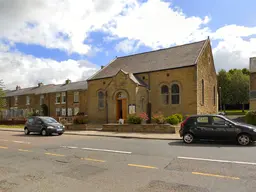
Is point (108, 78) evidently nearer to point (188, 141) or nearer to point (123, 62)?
point (123, 62)

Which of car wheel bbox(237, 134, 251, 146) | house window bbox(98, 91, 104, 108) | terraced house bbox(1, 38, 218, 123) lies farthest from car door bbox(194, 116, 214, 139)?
house window bbox(98, 91, 104, 108)

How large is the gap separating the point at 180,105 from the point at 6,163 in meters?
18.3

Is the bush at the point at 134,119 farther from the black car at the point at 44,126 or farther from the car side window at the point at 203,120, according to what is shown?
the car side window at the point at 203,120

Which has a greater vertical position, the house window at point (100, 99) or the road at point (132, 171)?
the house window at point (100, 99)

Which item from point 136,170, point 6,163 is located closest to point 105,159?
point 136,170

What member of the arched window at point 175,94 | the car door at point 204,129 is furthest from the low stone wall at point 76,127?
the car door at point 204,129

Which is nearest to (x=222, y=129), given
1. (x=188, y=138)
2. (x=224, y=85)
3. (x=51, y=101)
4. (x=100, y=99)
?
(x=188, y=138)

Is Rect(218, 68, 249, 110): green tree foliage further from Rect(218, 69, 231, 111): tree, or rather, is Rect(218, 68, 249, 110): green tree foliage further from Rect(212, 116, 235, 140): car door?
Rect(212, 116, 235, 140): car door

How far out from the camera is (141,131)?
18578mm

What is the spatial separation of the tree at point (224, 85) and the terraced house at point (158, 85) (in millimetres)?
28160

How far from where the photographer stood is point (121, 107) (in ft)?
84.0

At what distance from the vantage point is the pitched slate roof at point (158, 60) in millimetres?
24309

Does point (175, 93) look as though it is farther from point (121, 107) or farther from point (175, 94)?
point (121, 107)

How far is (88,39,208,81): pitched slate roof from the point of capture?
24.3 metres
